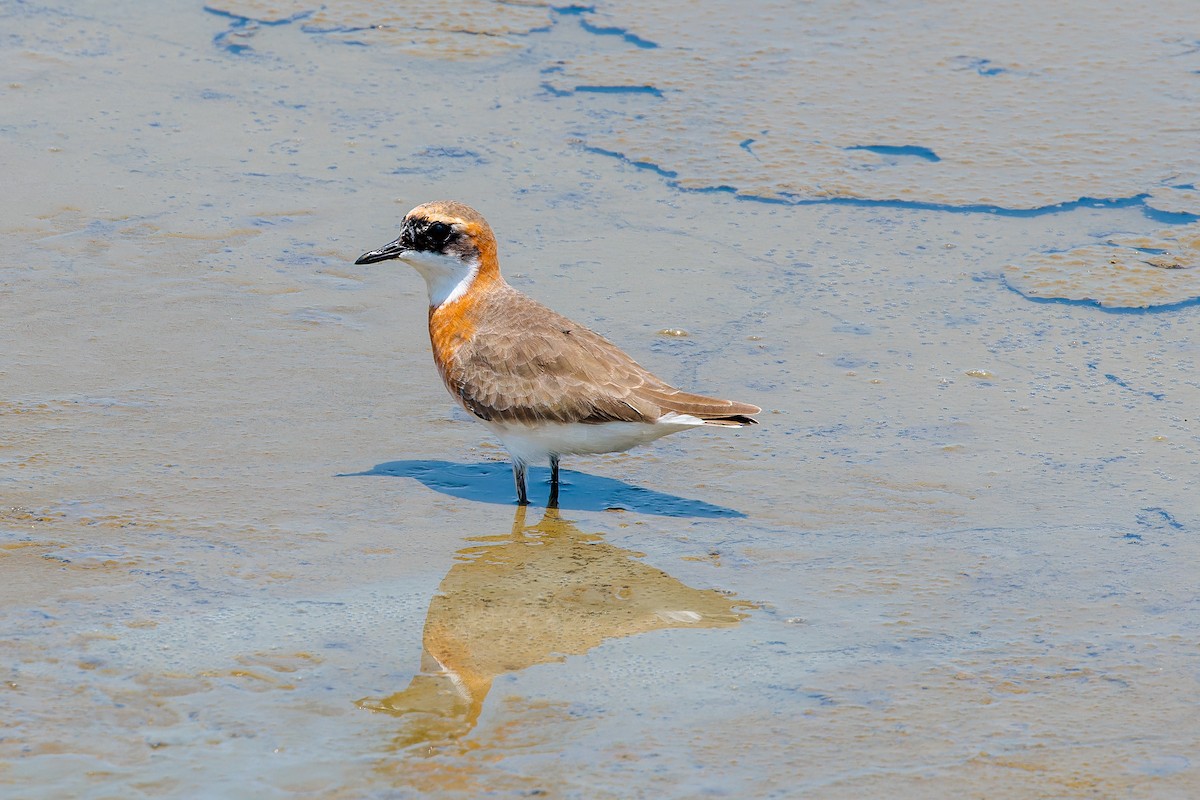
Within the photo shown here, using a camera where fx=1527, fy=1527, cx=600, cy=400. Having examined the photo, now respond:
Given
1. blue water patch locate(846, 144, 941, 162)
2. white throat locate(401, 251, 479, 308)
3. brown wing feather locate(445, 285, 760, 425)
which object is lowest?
brown wing feather locate(445, 285, 760, 425)

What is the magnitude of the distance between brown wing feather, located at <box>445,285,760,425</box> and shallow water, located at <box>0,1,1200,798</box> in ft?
1.65

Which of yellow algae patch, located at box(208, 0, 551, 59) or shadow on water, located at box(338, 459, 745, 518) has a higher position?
yellow algae patch, located at box(208, 0, 551, 59)

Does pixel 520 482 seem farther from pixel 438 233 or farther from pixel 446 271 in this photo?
pixel 438 233

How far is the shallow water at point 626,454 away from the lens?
5.61 meters

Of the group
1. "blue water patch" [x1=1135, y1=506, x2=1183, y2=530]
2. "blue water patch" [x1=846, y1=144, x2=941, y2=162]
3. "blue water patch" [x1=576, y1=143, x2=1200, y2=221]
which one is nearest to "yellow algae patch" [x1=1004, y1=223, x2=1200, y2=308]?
"blue water patch" [x1=576, y1=143, x2=1200, y2=221]

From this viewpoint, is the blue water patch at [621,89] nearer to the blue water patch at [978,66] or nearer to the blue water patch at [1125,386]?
the blue water patch at [978,66]

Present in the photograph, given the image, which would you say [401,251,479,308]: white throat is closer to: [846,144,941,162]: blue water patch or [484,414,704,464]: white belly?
[484,414,704,464]: white belly

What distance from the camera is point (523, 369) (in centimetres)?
769

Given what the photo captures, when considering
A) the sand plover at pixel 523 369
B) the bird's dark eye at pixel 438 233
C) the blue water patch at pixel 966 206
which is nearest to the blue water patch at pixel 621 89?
the blue water patch at pixel 966 206

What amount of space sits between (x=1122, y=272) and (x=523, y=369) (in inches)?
168

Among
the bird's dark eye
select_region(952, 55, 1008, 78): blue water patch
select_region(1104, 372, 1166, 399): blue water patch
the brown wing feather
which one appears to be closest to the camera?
the brown wing feather

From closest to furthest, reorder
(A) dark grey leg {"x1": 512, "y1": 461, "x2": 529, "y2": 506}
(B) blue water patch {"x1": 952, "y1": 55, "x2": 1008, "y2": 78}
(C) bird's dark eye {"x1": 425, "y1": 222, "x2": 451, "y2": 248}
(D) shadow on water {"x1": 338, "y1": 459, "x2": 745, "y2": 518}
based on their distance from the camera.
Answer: (D) shadow on water {"x1": 338, "y1": 459, "x2": 745, "y2": 518} < (A) dark grey leg {"x1": 512, "y1": 461, "x2": 529, "y2": 506} < (C) bird's dark eye {"x1": 425, "y1": 222, "x2": 451, "y2": 248} < (B) blue water patch {"x1": 952, "y1": 55, "x2": 1008, "y2": 78}

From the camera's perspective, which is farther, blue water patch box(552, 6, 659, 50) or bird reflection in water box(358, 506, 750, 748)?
blue water patch box(552, 6, 659, 50)

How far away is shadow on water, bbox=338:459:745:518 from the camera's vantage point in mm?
7590
